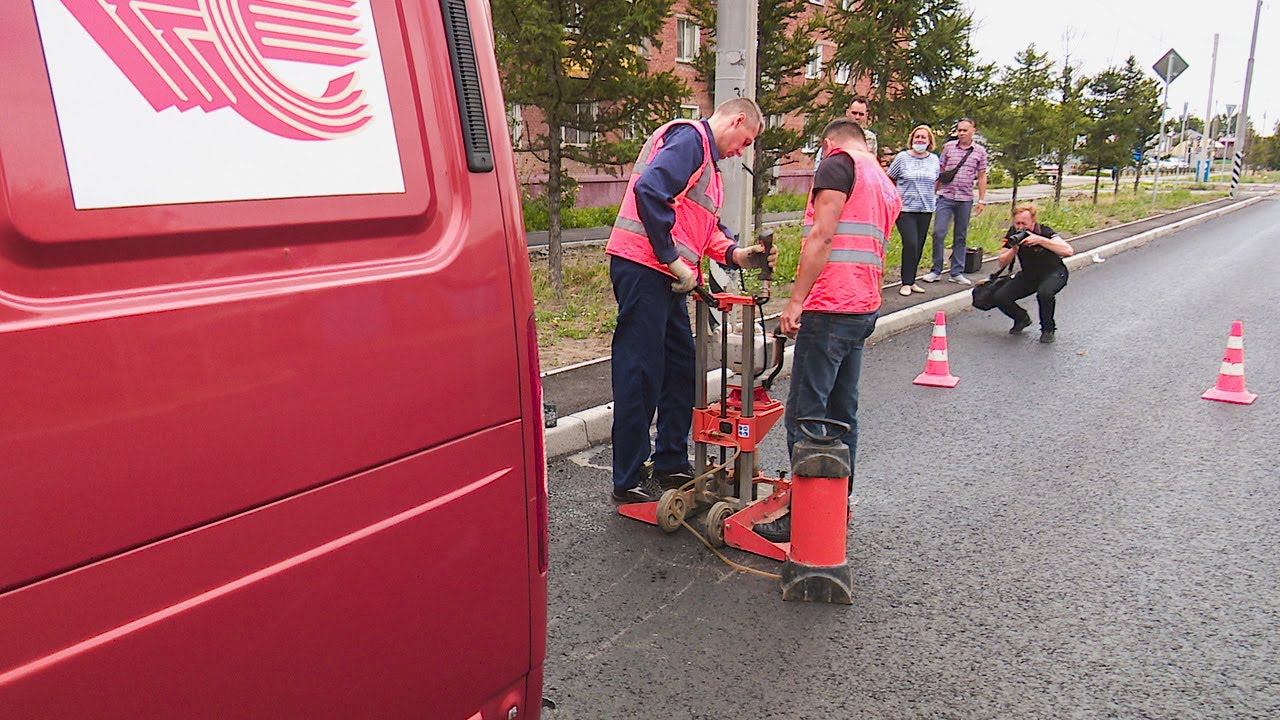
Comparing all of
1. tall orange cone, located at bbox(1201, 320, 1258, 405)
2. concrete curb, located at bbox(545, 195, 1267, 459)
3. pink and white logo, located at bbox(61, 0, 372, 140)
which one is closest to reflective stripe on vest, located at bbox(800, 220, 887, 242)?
concrete curb, located at bbox(545, 195, 1267, 459)

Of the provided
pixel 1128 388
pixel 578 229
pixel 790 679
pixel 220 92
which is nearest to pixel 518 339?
pixel 220 92

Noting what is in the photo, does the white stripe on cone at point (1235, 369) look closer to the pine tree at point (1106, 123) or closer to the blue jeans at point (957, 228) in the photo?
the blue jeans at point (957, 228)

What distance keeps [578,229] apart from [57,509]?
2349cm

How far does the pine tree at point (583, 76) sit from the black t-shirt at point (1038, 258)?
4715 millimetres

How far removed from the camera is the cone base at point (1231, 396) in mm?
6992

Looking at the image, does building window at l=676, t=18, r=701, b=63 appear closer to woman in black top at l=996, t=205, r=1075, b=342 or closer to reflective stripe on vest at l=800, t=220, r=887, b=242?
woman in black top at l=996, t=205, r=1075, b=342

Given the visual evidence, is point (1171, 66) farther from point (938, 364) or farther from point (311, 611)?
point (311, 611)

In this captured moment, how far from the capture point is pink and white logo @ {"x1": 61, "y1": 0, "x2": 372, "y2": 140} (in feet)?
4.55

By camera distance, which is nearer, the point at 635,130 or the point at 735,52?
the point at 735,52

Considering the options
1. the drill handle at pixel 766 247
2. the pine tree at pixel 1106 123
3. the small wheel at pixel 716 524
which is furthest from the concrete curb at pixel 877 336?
the pine tree at pixel 1106 123

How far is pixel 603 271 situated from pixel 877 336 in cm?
551

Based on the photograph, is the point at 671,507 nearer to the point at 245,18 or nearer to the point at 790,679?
the point at 790,679

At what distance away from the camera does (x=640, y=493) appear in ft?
16.4

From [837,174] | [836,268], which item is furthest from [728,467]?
[837,174]
